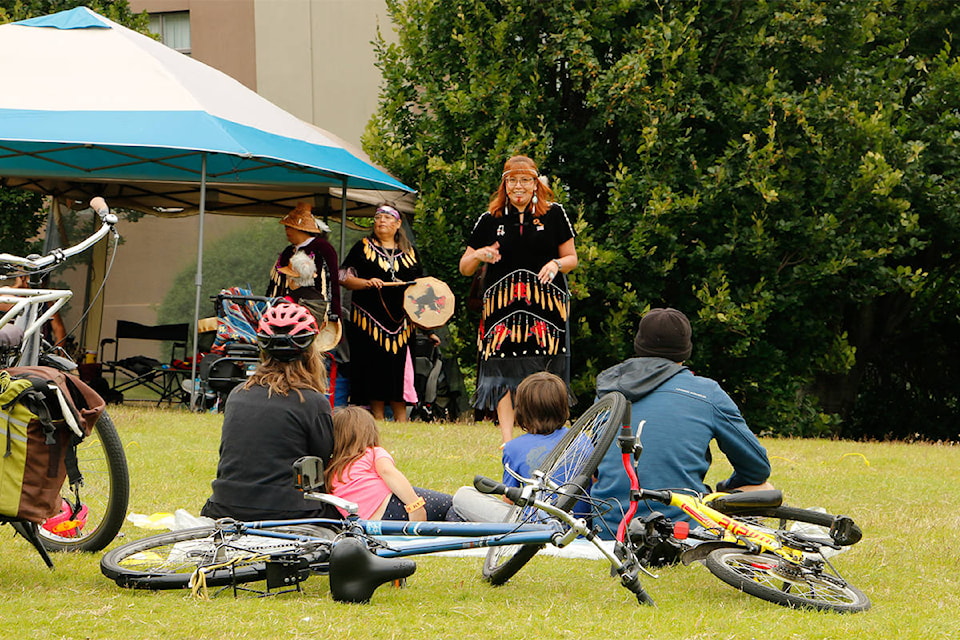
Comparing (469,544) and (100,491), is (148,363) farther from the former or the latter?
(469,544)

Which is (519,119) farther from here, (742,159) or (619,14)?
(742,159)

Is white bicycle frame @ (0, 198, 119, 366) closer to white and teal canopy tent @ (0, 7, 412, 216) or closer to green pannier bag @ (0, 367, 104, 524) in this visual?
green pannier bag @ (0, 367, 104, 524)

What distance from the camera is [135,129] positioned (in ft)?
39.6

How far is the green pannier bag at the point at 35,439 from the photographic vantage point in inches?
179

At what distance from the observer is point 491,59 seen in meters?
15.0

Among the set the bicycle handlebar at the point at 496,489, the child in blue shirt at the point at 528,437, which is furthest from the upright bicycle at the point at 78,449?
the child in blue shirt at the point at 528,437

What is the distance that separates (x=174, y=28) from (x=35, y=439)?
62.0 ft

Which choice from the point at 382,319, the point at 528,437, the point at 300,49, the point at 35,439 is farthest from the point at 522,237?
the point at 300,49

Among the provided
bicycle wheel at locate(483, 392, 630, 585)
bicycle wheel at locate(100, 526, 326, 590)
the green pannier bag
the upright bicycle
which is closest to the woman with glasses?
bicycle wheel at locate(483, 392, 630, 585)

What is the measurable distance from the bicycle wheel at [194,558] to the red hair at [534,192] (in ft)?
16.7

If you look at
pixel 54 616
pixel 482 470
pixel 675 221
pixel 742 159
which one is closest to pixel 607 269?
pixel 675 221

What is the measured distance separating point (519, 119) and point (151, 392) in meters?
6.13

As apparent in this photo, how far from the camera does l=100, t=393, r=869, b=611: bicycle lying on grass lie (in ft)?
15.0

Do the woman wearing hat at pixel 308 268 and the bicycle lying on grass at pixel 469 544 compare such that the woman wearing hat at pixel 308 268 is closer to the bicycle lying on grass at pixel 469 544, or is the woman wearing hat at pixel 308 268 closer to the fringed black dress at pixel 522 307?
the fringed black dress at pixel 522 307
